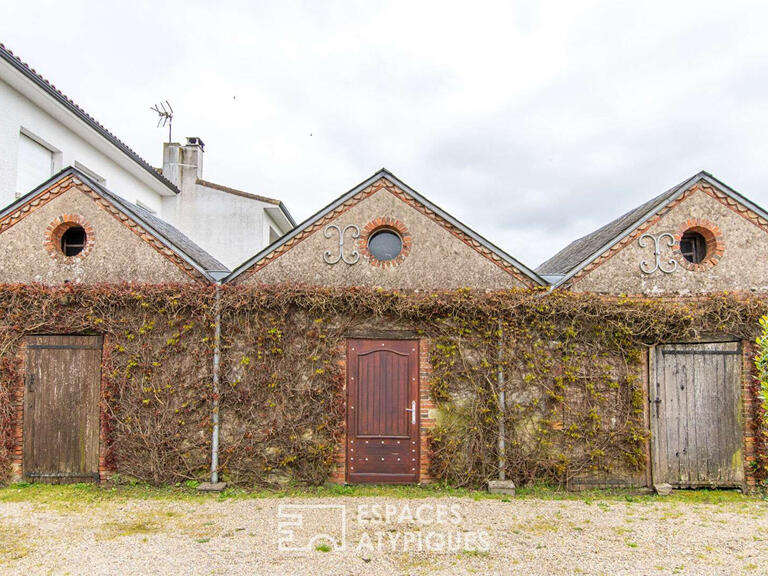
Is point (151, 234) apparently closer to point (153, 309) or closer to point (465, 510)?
point (153, 309)

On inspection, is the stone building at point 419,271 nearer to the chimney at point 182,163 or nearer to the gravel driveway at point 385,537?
the gravel driveway at point 385,537

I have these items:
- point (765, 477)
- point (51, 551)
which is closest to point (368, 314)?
point (51, 551)

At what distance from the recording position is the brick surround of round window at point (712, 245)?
8898mm

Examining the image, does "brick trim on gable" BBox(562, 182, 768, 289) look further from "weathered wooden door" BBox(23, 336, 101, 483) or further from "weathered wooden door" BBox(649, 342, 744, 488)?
"weathered wooden door" BBox(23, 336, 101, 483)

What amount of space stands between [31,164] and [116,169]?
3498 millimetres

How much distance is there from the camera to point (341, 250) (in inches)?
349

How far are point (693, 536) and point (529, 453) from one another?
252 centimetres

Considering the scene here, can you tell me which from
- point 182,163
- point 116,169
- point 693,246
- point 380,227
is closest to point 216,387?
point 380,227

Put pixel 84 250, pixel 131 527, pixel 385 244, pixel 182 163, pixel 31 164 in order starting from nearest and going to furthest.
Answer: pixel 131 527 → pixel 84 250 → pixel 385 244 → pixel 31 164 → pixel 182 163

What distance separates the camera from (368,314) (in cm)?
863

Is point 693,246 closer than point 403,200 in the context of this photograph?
No

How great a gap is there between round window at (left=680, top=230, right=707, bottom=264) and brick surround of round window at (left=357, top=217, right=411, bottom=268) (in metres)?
4.93

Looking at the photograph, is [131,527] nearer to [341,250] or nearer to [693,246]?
[341,250]

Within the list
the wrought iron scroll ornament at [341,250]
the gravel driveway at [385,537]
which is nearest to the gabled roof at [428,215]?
the wrought iron scroll ornament at [341,250]
